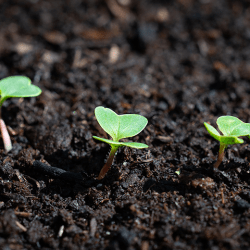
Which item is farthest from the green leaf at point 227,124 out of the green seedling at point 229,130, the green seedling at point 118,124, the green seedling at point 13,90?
the green seedling at point 13,90

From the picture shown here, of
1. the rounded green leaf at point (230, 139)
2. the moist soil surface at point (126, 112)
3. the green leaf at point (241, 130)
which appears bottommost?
the moist soil surface at point (126, 112)

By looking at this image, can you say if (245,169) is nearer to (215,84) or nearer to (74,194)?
(74,194)

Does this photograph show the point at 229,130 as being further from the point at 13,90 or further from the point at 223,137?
the point at 13,90

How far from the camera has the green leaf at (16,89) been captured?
5.51 feet

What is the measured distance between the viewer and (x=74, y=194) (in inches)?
63.0

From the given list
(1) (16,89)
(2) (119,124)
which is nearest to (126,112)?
(2) (119,124)

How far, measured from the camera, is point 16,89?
5.66 ft

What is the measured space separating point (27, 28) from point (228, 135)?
2.82 meters

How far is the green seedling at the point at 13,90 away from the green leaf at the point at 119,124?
482 mm

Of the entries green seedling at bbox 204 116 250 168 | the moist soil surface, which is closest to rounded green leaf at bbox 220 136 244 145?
green seedling at bbox 204 116 250 168

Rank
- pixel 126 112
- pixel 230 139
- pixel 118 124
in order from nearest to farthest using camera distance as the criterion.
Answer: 1. pixel 230 139
2. pixel 118 124
3. pixel 126 112

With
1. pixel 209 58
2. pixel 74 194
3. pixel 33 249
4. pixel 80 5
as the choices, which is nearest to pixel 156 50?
pixel 209 58

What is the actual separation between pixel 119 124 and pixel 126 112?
68 cm

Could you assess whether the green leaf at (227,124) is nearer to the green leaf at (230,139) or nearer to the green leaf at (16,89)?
the green leaf at (230,139)
